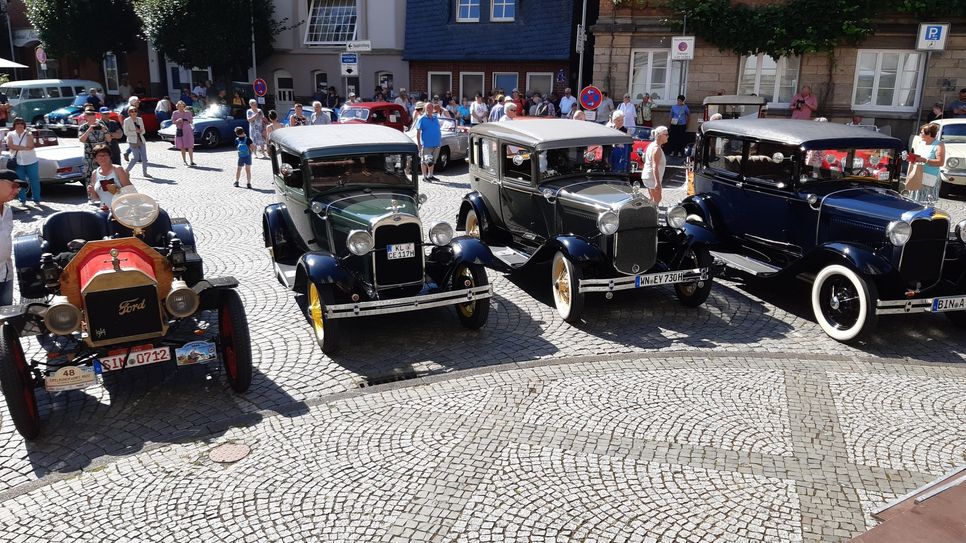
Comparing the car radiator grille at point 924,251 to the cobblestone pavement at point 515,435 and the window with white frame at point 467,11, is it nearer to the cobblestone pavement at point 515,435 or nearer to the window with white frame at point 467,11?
the cobblestone pavement at point 515,435

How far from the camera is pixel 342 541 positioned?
4203 millimetres

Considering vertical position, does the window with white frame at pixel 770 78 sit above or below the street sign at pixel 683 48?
below

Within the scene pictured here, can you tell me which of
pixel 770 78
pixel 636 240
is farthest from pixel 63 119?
pixel 636 240

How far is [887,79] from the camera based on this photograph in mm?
20469

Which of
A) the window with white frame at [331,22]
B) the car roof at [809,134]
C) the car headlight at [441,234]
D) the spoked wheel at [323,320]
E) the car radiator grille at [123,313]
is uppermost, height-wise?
the window with white frame at [331,22]

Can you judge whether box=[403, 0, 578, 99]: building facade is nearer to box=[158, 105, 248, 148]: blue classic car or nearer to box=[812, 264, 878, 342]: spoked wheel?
box=[158, 105, 248, 148]: blue classic car

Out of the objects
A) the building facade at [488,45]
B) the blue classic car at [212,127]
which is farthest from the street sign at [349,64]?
the building facade at [488,45]

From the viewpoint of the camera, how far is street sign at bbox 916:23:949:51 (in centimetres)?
1873

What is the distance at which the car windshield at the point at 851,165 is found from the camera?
26.6 ft

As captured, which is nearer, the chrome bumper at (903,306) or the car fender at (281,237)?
the chrome bumper at (903,306)

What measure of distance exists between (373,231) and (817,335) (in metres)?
4.45

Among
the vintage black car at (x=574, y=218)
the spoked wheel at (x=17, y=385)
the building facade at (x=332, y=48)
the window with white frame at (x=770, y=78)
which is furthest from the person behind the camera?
the building facade at (x=332, y=48)

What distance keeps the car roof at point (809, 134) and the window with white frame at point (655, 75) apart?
13.3m

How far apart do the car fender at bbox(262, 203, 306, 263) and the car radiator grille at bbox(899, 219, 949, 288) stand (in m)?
6.10
